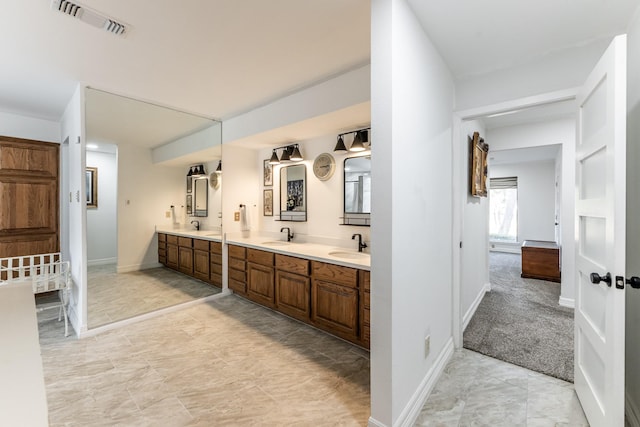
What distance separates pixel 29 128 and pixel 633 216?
19.4 feet

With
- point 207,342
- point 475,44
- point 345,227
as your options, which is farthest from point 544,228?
point 207,342

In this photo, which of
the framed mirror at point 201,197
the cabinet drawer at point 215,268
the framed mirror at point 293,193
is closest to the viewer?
the framed mirror at point 293,193

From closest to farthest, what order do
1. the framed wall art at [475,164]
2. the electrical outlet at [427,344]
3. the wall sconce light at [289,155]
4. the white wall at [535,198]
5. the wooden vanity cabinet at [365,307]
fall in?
the electrical outlet at [427,344] → the wooden vanity cabinet at [365,307] → the framed wall art at [475,164] → the wall sconce light at [289,155] → the white wall at [535,198]

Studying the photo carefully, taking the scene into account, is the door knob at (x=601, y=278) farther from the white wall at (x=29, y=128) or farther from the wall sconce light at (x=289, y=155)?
the white wall at (x=29, y=128)

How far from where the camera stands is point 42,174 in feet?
12.0

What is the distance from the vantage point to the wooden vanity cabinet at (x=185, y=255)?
400 centimetres

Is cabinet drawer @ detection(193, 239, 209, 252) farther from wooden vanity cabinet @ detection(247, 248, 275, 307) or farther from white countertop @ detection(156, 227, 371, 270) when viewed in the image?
wooden vanity cabinet @ detection(247, 248, 275, 307)

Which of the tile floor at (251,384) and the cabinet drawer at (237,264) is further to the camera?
the cabinet drawer at (237,264)

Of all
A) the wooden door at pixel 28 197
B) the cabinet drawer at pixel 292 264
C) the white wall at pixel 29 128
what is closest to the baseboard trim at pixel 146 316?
the cabinet drawer at pixel 292 264

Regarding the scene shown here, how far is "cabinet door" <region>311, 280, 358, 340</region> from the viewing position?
2.48m

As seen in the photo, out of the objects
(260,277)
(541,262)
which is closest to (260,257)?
(260,277)

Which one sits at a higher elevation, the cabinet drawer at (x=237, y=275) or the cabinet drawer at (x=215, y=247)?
the cabinet drawer at (x=215, y=247)

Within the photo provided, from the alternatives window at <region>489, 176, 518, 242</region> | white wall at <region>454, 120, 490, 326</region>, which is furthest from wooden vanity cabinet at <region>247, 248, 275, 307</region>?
window at <region>489, 176, 518, 242</region>

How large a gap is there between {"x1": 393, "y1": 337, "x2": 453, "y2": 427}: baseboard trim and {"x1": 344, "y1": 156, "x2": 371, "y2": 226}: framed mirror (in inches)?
55.3
